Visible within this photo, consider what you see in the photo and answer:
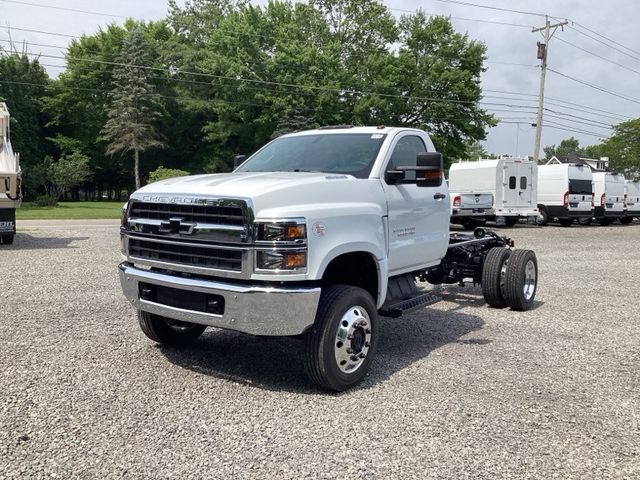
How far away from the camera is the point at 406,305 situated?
5.57 meters

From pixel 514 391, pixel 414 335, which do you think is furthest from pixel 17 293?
pixel 514 391

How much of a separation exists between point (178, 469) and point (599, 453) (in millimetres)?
2560

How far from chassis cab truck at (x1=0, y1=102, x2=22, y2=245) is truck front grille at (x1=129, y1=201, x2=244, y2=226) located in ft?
30.9

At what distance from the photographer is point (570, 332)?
6.88 m

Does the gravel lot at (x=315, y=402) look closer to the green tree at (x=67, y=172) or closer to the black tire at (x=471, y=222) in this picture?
the black tire at (x=471, y=222)

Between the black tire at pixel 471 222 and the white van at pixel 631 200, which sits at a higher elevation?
the white van at pixel 631 200

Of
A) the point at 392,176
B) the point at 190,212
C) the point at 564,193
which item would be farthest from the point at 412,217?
the point at 564,193

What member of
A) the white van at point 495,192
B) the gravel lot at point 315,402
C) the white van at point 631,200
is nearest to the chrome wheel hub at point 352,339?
the gravel lot at point 315,402

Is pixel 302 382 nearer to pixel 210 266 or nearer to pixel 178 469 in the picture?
pixel 210 266

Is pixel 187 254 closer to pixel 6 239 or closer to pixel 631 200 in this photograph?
pixel 6 239

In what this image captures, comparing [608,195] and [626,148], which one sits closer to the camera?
[608,195]

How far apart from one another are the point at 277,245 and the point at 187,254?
0.79m

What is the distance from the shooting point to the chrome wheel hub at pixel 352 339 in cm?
456

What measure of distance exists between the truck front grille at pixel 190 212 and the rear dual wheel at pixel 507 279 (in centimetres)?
463
